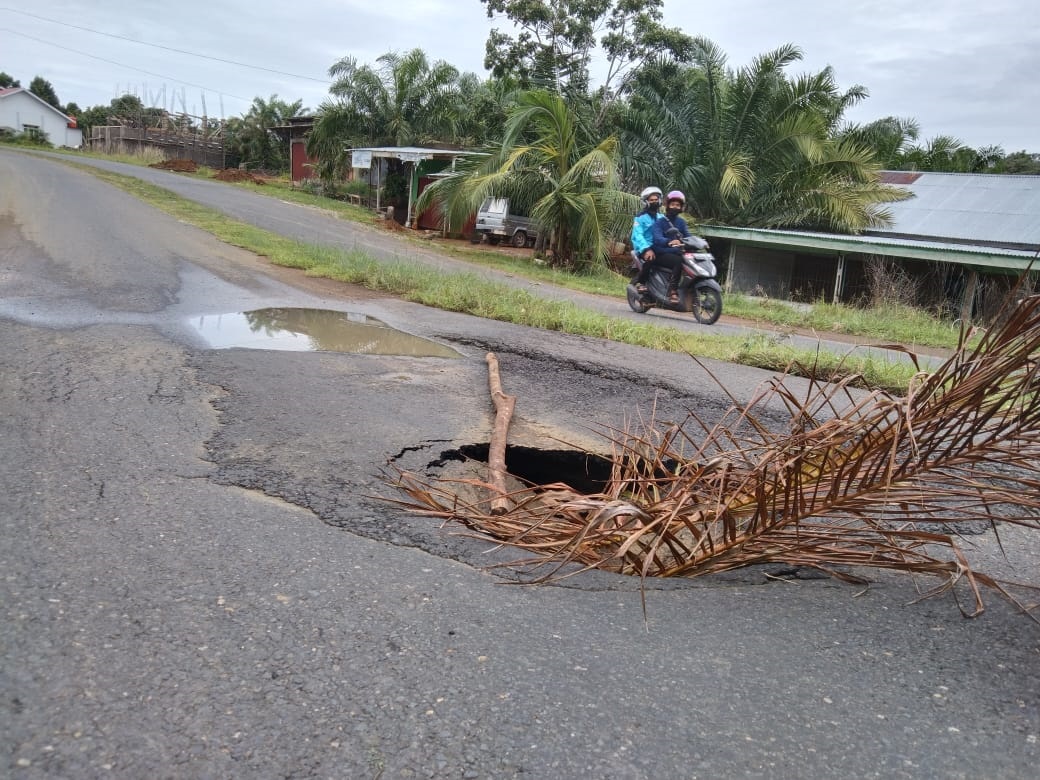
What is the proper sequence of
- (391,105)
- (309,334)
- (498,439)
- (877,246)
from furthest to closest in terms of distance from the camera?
(391,105)
(877,246)
(309,334)
(498,439)

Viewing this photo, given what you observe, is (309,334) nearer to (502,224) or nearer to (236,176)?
(502,224)

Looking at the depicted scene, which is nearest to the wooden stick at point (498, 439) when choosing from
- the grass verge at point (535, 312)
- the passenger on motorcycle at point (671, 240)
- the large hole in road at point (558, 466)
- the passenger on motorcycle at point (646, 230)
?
the large hole in road at point (558, 466)

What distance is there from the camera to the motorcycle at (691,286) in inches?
459

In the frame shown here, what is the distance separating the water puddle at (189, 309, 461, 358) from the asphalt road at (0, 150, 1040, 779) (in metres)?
2.24

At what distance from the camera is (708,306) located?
1170cm

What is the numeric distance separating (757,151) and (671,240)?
9.97 metres

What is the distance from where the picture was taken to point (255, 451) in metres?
4.51

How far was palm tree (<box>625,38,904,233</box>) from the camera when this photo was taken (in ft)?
64.0

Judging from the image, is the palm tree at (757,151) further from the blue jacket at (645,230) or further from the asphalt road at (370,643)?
the asphalt road at (370,643)

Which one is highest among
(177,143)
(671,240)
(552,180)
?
(177,143)

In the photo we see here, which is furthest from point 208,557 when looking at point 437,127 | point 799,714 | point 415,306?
point 437,127

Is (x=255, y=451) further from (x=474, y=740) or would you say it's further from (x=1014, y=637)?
(x=1014, y=637)

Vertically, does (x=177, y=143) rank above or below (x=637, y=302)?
above

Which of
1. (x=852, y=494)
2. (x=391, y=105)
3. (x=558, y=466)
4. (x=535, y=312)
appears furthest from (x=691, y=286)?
(x=391, y=105)
